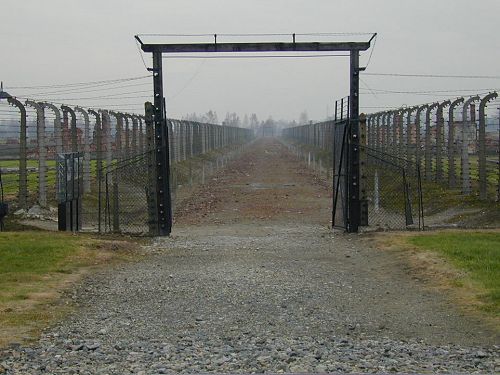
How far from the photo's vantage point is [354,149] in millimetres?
16609

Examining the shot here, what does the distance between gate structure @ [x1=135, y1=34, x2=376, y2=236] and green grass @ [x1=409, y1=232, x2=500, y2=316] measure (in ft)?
9.47

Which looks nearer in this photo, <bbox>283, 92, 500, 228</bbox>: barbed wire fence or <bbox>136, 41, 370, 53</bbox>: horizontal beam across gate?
<bbox>136, 41, 370, 53</bbox>: horizontal beam across gate

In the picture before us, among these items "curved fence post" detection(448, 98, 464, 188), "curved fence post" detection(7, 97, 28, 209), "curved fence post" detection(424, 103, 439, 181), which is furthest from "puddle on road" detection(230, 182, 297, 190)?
"curved fence post" detection(7, 97, 28, 209)

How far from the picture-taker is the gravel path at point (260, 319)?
675cm

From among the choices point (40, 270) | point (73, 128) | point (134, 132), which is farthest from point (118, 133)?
point (40, 270)

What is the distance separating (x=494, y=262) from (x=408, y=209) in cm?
616

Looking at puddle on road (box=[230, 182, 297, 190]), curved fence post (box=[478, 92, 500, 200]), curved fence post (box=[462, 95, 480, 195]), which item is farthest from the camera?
puddle on road (box=[230, 182, 297, 190])

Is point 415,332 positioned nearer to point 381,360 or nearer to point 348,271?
point 381,360

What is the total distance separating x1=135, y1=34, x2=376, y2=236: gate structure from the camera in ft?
54.0

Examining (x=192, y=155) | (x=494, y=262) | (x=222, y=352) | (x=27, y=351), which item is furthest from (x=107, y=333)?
(x=192, y=155)

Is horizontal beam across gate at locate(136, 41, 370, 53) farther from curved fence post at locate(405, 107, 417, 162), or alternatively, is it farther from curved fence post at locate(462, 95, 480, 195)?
curved fence post at locate(405, 107, 417, 162)

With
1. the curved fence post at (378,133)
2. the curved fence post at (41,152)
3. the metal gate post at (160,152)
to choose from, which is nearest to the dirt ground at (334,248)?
the metal gate post at (160,152)

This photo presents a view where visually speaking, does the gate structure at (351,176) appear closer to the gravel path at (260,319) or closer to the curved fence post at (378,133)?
the gravel path at (260,319)

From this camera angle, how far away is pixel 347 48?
651 inches
